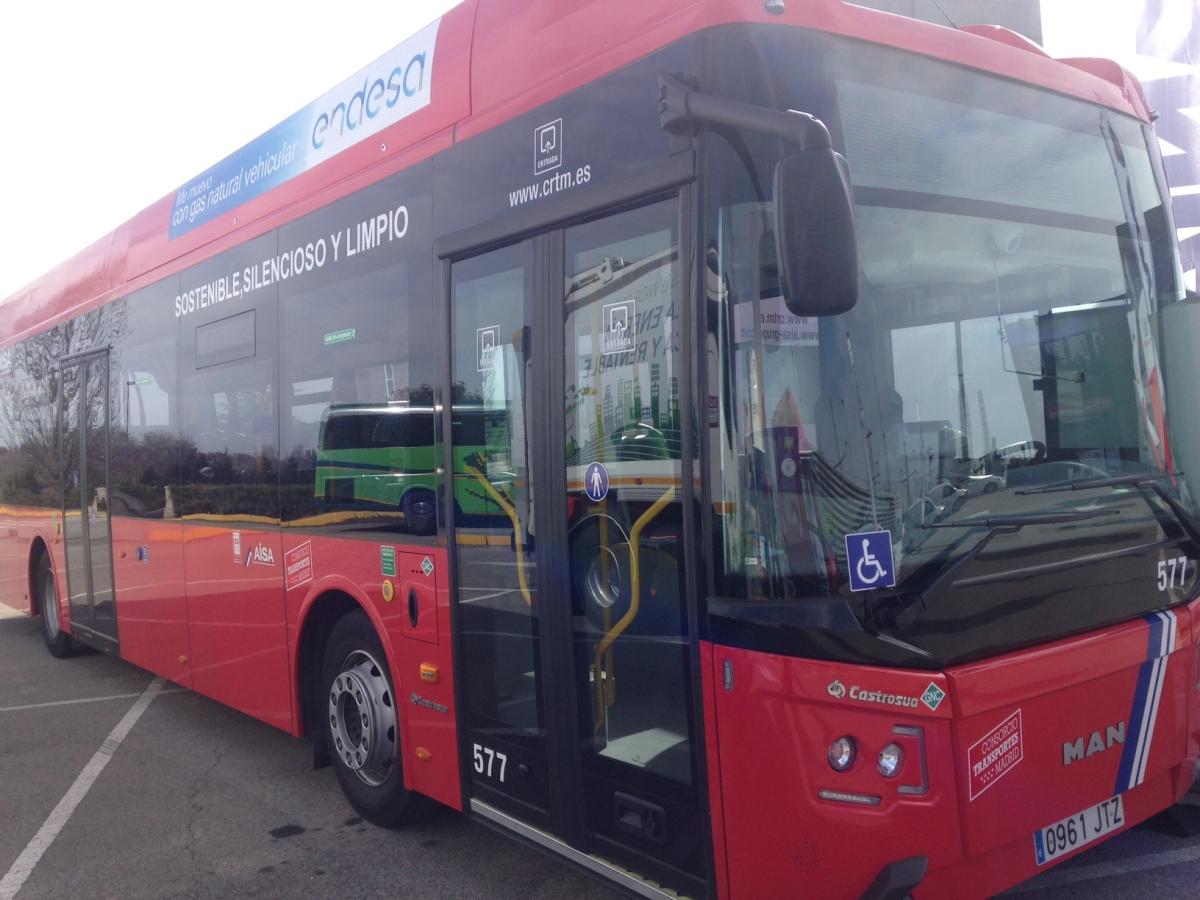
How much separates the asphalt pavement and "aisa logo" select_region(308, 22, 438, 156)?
3.32m

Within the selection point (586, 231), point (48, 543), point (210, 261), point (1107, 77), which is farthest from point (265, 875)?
point (48, 543)

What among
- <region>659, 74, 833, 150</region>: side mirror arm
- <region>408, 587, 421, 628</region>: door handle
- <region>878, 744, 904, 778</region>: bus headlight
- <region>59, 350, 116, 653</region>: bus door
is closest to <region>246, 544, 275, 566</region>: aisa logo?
<region>408, 587, 421, 628</region>: door handle

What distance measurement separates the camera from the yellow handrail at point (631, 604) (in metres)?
3.45

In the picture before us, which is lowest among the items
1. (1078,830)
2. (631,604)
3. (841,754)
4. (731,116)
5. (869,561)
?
(1078,830)

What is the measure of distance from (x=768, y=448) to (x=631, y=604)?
2.70ft

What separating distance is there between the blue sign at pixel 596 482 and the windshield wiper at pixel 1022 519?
107 centimetres

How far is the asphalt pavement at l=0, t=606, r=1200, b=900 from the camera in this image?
14.6ft

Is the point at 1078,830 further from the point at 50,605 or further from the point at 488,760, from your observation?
the point at 50,605

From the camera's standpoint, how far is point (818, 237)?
286cm

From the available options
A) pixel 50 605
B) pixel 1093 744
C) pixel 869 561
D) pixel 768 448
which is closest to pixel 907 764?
pixel 869 561

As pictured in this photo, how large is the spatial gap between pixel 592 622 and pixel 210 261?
3975 mm

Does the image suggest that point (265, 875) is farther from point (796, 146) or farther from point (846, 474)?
point (796, 146)

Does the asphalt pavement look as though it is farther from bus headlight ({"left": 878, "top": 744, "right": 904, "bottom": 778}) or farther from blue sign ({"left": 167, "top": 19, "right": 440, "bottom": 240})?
blue sign ({"left": 167, "top": 19, "right": 440, "bottom": 240})

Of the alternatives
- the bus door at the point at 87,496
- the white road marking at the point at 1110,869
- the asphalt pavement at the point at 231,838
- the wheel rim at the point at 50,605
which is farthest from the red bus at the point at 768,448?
the wheel rim at the point at 50,605
